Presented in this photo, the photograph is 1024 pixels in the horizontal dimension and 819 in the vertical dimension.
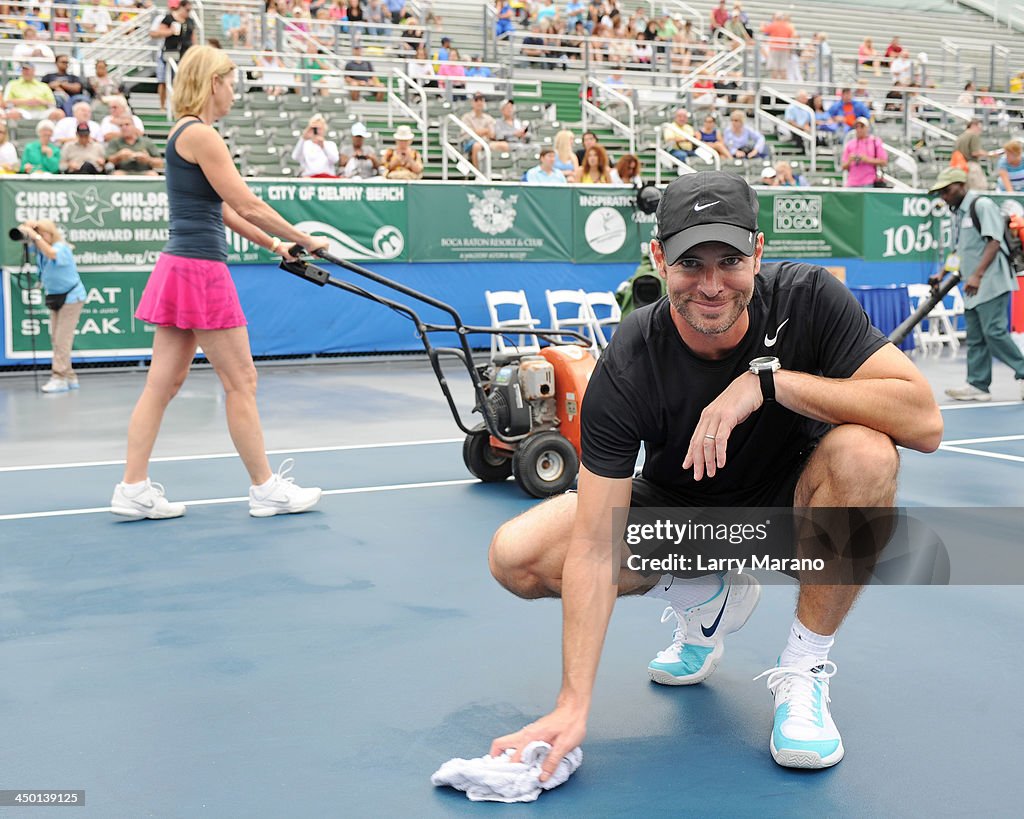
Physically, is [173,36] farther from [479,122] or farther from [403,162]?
[479,122]

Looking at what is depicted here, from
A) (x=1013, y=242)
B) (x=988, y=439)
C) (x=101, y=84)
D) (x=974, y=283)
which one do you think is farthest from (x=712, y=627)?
(x=101, y=84)

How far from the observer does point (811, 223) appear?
16906 mm

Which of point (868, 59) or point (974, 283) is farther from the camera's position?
point (868, 59)

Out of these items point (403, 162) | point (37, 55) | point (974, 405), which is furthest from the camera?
point (37, 55)

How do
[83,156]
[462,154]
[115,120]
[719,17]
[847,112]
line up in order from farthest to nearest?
[719,17]
[847,112]
[462,154]
[115,120]
[83,156]

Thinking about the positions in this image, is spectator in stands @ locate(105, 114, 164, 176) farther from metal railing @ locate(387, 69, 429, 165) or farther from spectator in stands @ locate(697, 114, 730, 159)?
spectator in stands @ locate(697, 114, 730, 159)

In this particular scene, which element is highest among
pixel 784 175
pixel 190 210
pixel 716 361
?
pixel 784 175

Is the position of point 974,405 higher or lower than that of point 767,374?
lower

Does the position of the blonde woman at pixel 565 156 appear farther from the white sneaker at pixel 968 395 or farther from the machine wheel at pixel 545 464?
the machine wheel at pixel 545 464

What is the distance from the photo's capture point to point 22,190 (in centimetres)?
1290

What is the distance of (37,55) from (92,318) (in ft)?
18.4

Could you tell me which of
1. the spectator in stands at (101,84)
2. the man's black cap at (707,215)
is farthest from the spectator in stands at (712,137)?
the man's black cap at (707,215)

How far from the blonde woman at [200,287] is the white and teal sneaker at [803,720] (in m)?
3.37

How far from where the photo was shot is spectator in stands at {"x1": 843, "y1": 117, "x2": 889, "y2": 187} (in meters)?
18.4
